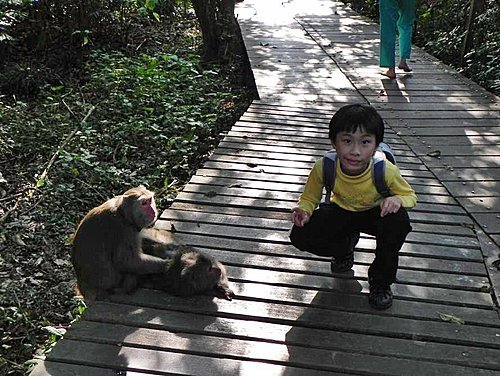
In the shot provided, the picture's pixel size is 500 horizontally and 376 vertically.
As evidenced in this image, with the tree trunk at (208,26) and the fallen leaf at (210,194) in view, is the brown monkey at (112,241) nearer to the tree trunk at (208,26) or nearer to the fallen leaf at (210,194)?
the fallen leaf at (210,194)

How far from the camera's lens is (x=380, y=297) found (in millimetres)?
3188

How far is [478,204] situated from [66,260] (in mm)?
3313

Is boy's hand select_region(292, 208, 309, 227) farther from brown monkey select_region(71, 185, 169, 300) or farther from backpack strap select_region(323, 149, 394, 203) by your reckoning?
brown monkey select_region(71, 185, 169, 300)

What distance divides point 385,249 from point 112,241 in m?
1.46

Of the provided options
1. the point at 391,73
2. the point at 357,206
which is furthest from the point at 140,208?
the point at 391,73

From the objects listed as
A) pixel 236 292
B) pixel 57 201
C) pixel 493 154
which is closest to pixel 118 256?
pixel 236 292

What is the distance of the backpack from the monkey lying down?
2.59 ft

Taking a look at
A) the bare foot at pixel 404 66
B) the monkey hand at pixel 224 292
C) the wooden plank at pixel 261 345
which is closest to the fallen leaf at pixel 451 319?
the wooden plank at pixel 261 345

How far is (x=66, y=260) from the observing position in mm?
4871

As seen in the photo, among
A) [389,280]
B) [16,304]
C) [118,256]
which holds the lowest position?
[16,304]

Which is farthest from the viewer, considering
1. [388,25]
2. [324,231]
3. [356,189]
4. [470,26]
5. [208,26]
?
[208,26]

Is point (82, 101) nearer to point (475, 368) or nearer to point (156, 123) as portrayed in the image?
point (156, 123)

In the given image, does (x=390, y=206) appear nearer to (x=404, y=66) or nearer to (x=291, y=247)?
(x=291, y=247)

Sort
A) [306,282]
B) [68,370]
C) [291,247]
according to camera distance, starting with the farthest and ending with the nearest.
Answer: [291,247]
[306,282]
[68,370]
